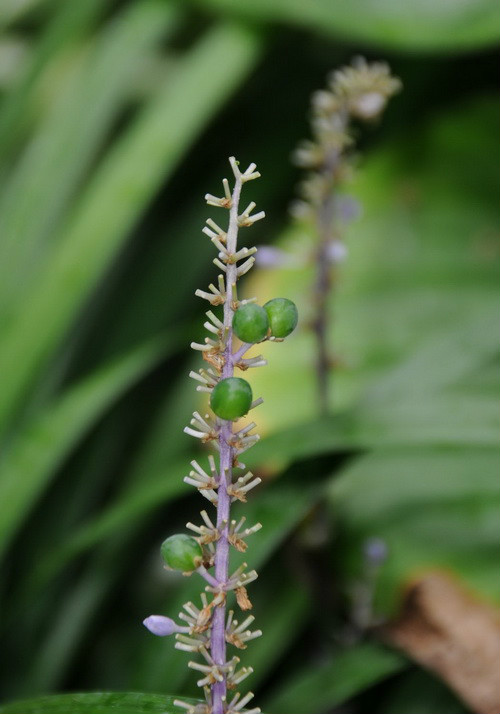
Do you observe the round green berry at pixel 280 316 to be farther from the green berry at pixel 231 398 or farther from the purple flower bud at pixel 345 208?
the purple flower bud at pixel 345 208

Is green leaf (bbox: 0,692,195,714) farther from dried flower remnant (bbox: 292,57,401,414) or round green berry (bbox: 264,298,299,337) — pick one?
dried flower remnant (bbox: 292,57,401,414)

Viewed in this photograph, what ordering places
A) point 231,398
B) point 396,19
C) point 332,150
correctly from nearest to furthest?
point 231,398 → point 332,150 → point 396,19

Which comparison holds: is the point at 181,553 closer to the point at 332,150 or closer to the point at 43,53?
the point at 332,150

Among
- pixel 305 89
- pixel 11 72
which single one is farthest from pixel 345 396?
pixel 11 72

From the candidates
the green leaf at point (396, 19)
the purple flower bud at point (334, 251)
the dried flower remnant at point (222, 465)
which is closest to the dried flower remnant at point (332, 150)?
the purple flower bud at point (334, 251)

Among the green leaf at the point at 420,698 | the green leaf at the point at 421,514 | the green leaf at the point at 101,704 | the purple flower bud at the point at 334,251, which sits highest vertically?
the purple flower bud at the point at 334,251

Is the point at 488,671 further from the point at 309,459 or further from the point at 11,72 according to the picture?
the point at 11,72

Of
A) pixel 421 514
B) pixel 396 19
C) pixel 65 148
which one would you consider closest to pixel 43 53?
pixel 65 148
